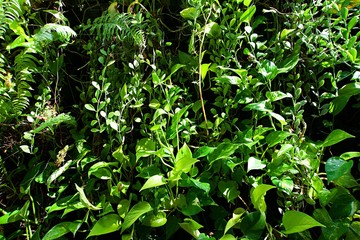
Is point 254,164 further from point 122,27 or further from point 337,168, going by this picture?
point 122,27

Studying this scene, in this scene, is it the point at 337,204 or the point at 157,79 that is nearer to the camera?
the point at 337,204

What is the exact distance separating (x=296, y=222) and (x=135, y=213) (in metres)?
0.41

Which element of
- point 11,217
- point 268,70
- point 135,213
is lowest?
point 11,217

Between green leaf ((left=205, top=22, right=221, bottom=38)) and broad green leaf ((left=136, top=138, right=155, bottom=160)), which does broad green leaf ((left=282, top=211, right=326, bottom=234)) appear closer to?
broad green leaf ((left=136, top=138, right=155, bottom=160))

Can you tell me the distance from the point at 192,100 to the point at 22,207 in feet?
2.12

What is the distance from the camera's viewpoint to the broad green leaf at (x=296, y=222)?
911mm

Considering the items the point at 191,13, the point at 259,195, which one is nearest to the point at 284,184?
the point at 259,195

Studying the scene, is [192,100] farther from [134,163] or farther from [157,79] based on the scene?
[134,163]

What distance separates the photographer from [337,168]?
985 millimetres

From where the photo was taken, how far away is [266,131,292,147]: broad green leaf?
1.02 meters

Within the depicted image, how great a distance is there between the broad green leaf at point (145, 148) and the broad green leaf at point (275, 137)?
326mm

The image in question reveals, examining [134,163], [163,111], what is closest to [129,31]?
[163,111]

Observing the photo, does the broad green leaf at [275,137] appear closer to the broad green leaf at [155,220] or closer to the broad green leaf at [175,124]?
the broad green leaf at [175,124]

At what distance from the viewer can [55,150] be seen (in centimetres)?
125
